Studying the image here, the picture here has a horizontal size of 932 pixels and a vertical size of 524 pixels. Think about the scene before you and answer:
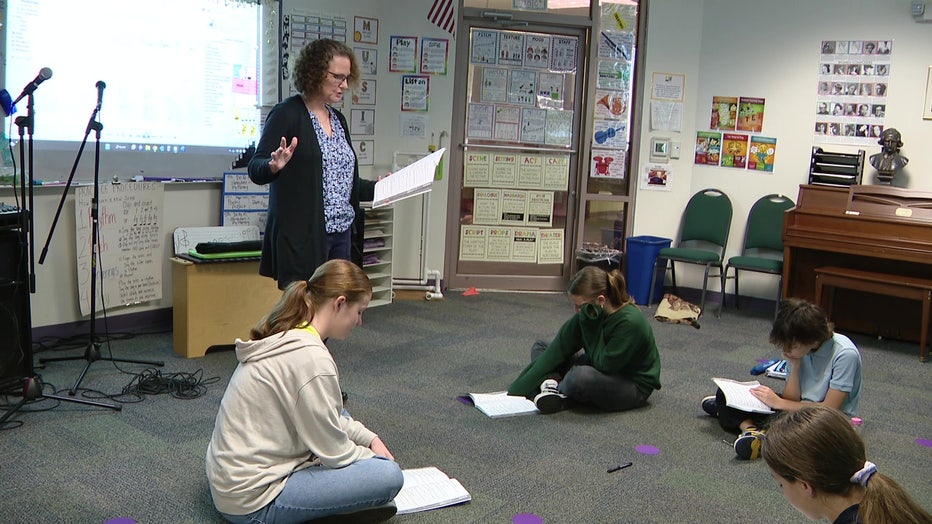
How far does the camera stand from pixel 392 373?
13.4 feet

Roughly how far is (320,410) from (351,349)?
228cm

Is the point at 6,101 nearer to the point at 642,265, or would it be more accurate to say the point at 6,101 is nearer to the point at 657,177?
the point at 642,265

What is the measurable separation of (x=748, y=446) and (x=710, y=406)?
0.47 metres

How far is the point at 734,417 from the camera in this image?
134 inches

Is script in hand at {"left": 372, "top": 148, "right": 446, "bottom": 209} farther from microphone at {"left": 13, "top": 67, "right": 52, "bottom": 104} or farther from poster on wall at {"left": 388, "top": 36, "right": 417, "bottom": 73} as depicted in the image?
poster on wall at {"left": 388, "top": 36, "right": 417, "bottom": 73}

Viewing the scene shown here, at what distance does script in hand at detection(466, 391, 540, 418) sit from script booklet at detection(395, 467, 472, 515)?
69 cm

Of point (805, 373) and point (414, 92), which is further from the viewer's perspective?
point (414, 92)

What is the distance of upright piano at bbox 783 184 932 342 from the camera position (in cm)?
500

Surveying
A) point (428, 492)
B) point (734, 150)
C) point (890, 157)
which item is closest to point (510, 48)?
point (734, 150)

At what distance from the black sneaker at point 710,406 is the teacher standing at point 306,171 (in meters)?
1.67

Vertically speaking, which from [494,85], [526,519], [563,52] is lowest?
[526,519]

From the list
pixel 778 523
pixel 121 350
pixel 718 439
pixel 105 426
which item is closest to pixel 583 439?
pixel 718 439

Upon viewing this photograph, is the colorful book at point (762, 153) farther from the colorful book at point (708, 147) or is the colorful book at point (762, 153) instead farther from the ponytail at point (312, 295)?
the ponytail at point (312, 295)

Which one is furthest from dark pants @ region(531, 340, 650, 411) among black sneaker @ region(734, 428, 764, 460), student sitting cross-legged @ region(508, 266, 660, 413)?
black sneaker @ region(734, 428, 764, 460)
